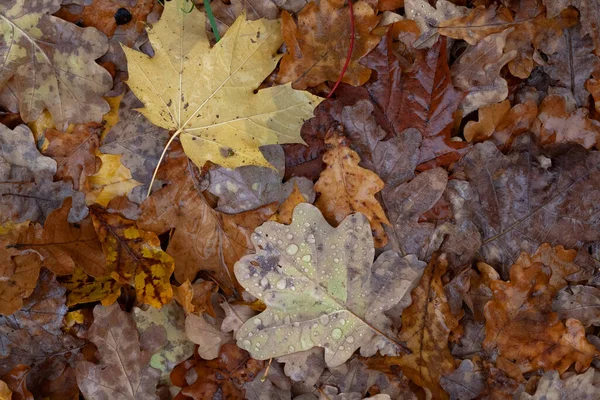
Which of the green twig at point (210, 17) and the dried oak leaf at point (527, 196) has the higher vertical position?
the green twig at point (210, 17)

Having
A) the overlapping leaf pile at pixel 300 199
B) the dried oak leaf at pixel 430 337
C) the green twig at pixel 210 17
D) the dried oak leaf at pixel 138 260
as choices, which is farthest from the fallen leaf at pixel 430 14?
the dried oak leaf at pixel 138 260

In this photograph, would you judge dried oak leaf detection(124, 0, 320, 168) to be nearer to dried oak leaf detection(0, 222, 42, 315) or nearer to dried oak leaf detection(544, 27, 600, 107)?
dried oak leaf detection(0, 222, 42, 315)

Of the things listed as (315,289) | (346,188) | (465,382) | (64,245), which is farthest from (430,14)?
(64,245)

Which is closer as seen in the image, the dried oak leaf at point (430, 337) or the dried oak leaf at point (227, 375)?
the dried oak leaf at point (430, 337)

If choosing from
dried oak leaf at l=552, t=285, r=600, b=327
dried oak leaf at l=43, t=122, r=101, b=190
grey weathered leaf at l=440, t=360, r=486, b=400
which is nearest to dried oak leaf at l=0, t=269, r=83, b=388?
dried oak leaf at l=43, t=122, r=101, b=190

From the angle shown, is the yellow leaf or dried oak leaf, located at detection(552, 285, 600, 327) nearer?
dried oak leaf, located at detection(552, 285, 600, 327)

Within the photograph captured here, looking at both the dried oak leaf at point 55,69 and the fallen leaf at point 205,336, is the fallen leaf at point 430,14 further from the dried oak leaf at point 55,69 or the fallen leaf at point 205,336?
the fallen leaf at point 205,336

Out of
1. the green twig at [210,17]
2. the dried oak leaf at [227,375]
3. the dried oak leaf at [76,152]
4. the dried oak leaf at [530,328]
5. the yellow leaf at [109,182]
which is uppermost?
the green twig at [210,17]
